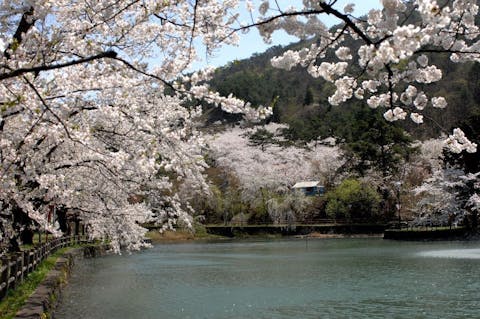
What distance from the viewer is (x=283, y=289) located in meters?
13.2

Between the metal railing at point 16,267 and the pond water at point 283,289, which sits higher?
the metal railing at point 16,267

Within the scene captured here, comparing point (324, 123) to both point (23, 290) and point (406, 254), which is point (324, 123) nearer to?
point (406, 254)

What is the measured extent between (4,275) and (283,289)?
6.90m

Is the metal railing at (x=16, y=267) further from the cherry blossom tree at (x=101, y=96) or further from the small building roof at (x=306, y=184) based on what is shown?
the small building roof at (x=306, y=184)

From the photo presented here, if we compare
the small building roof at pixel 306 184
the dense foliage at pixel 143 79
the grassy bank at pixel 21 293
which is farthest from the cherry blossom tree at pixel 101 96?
the small building roof at pixel 306 184

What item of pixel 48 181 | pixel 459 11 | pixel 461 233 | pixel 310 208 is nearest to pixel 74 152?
pixel 48 181

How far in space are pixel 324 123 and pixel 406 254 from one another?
1806 inches

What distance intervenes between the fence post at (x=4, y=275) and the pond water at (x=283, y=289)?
1.43m

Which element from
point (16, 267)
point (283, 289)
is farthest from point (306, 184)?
point (16, 267)

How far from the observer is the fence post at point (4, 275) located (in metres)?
9.10

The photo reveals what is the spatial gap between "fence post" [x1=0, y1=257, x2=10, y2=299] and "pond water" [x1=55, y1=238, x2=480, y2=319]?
143 cm

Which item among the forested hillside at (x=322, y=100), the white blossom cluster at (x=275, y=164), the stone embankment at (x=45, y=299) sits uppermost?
the forested hillside at (x=322, y=100)

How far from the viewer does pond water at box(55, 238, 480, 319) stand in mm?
10352

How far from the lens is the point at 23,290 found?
405 inches
